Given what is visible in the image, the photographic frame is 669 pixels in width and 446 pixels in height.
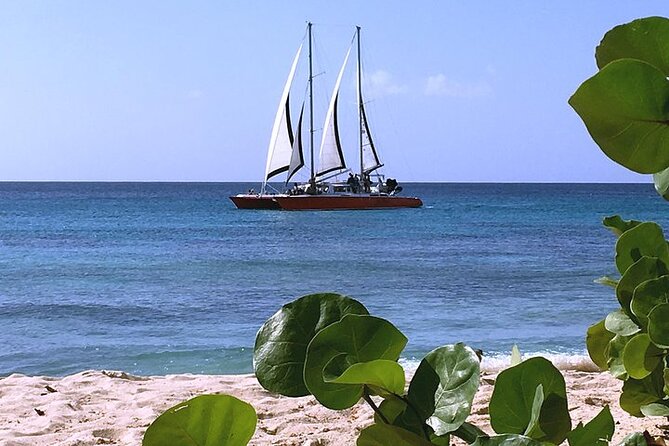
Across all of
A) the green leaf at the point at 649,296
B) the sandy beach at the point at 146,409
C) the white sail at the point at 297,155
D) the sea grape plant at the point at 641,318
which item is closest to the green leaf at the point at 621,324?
the sea grape plant at the point at 641,318

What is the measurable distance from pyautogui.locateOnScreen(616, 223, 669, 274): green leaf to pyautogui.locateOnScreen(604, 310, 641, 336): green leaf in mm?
51

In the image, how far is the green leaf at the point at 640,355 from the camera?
502mm

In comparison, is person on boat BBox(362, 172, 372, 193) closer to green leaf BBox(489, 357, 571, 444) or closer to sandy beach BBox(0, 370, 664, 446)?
sandy beach BBox(0, 370, 664, 446)

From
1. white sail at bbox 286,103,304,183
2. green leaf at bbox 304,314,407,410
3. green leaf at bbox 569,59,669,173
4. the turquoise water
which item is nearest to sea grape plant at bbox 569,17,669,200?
green leaf at bbox 569,59,669,173

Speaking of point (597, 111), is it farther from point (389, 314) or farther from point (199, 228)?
point (199, 228)

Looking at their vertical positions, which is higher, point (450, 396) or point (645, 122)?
point (645, 122)

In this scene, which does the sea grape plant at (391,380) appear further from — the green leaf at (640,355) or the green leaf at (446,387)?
the green leaf at (640,355)

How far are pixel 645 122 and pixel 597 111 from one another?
0.07 ft

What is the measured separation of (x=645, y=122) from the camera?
0.95 ft

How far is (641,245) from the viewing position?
499 mm

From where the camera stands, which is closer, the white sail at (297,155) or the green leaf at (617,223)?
the green leaf at (617,223)

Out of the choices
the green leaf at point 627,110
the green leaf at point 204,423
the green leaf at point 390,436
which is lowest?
the green leaf at point 390,436

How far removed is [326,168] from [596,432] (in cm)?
2934

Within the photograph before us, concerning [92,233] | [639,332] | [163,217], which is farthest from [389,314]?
[163,217]
